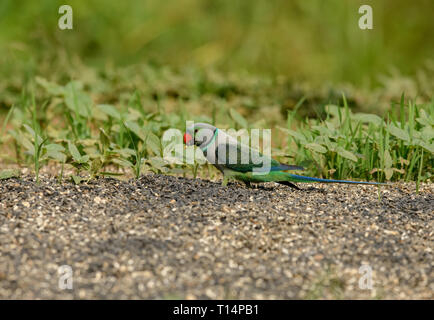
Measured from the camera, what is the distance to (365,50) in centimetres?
659

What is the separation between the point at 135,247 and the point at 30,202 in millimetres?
622

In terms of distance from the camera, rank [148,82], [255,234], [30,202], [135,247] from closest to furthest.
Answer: [135,247], [255,234], [30,202], [148,82]

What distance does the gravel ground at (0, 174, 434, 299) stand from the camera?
1997 mm

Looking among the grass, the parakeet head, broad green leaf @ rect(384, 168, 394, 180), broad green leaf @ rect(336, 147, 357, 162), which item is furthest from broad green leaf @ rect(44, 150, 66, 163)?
broad green leaf @ rect(384, 168, 394, 180)

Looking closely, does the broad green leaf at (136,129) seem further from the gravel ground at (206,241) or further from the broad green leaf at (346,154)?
the broad green leaf at (346,154)

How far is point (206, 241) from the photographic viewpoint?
7.39ft

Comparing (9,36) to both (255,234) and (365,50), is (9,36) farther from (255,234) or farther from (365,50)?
(255,234)

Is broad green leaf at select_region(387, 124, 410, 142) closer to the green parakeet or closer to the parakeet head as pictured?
the green parakeet

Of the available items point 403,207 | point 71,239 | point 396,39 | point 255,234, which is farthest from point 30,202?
point 396,39

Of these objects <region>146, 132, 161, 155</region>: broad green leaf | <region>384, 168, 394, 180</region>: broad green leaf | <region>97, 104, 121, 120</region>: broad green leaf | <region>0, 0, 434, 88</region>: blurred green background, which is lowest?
<region>384, 168, 394, 180</region>: broad green leaf

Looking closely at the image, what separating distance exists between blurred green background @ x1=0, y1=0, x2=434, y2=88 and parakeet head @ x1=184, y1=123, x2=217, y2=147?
3.56 m
